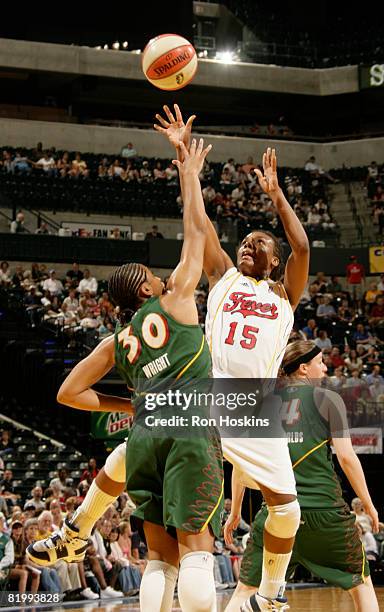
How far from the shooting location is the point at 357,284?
26875mm

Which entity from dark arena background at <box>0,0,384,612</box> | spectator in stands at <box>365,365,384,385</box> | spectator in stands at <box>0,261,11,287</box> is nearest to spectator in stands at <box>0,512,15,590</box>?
dark arena background at <box>0,0,384,612</box>

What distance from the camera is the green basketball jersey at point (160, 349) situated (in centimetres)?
475

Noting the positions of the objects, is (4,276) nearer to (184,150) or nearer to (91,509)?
(91,509)

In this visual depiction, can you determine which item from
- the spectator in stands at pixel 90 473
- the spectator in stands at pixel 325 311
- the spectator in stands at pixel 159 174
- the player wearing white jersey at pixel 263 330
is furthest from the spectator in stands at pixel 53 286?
the player wearing white jersey at pixel 263 330

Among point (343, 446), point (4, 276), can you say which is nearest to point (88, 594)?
point (343, 446)

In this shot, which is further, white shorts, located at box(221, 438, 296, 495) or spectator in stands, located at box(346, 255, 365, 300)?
spectator in stands, located at box(346, 255, 365, 300)

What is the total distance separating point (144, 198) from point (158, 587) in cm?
2269

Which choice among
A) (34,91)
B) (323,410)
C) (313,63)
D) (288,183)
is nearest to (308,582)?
(323,410)

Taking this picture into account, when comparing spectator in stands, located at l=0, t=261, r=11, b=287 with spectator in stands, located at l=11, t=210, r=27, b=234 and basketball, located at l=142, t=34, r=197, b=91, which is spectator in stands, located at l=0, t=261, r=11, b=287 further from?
basketball, located at l=142, t=34, r=197, b=91

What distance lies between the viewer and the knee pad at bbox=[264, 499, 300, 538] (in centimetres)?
548

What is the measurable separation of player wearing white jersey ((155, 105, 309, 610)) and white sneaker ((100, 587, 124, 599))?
6.66 m

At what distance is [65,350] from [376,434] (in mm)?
5961

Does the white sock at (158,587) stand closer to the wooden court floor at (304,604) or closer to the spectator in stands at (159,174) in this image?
the wooden court floor at (304,604)

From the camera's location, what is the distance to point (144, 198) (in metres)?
27.0
